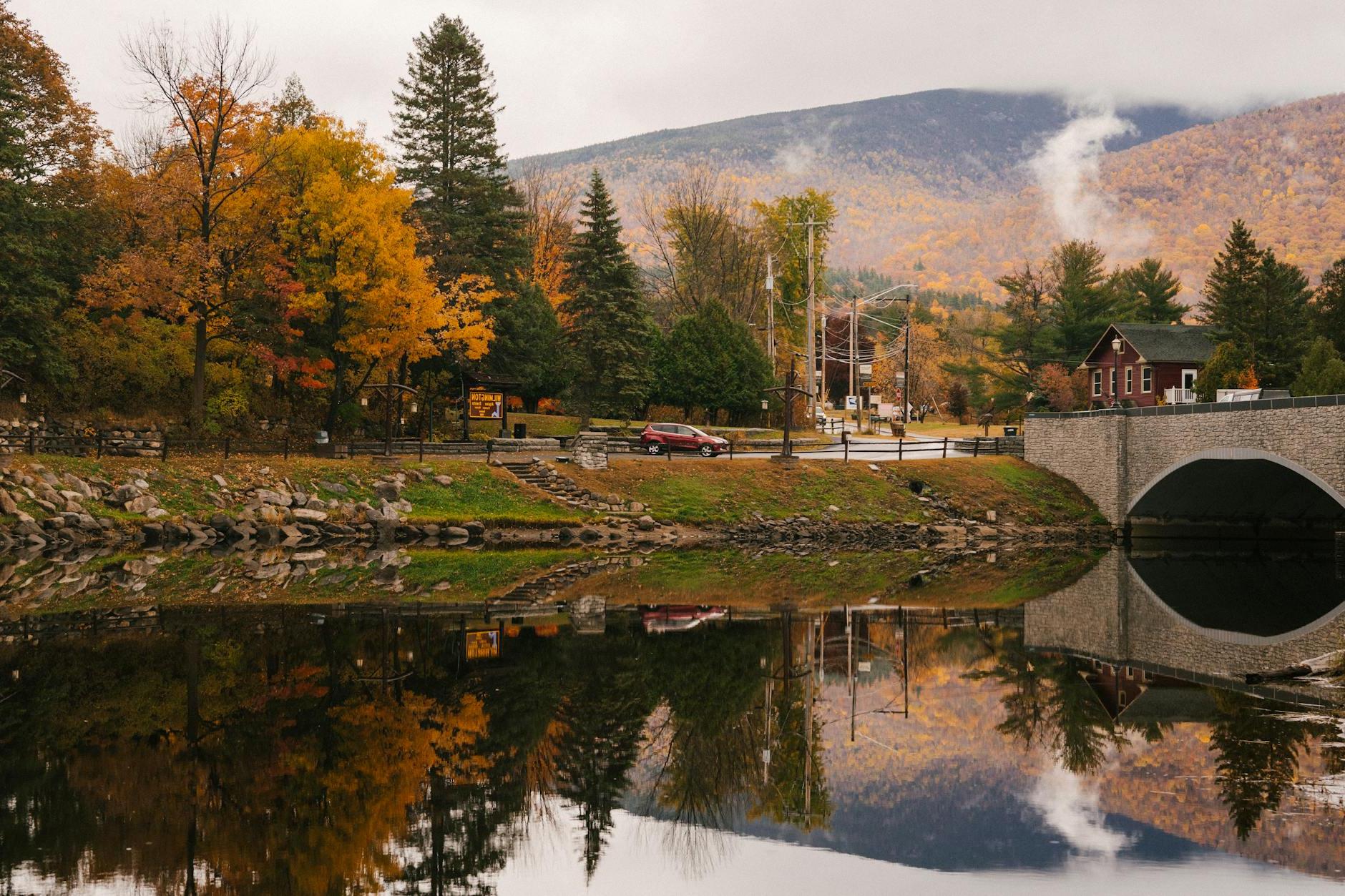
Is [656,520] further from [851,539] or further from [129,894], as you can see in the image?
[129,894]

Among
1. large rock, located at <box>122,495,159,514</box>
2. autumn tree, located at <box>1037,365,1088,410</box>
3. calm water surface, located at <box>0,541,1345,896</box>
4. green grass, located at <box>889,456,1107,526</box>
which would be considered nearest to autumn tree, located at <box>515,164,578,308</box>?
green grass, located at <box>889,456,1107,526</box>

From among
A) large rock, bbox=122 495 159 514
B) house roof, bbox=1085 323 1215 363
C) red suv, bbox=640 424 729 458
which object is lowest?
large rock, bbox=122 495 159 514

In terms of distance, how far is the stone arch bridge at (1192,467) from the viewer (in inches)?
1470

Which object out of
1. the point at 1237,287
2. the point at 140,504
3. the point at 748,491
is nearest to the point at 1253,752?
the point at 748,491

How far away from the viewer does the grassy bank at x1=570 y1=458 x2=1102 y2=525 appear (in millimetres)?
43188

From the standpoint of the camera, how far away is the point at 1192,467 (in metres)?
41.9

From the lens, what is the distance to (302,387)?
4975cm

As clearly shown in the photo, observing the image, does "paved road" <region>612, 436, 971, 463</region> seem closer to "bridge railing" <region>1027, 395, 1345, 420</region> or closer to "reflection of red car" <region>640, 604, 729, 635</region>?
"bridge railing" <region>1027, 395, 1345, 420</region>

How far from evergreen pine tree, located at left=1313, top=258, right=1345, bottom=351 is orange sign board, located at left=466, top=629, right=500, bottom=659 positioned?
47.9 meters

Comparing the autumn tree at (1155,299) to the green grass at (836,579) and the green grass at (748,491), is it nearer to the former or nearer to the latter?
the green grass at (748,491)

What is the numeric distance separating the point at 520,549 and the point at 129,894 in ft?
92.6

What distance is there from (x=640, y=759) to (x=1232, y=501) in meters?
38.3

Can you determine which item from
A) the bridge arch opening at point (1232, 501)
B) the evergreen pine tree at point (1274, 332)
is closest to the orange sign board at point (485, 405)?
the bridge arch opening at point (1232, 501)

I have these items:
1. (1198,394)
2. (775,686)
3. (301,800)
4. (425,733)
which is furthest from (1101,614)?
(1198,394)
